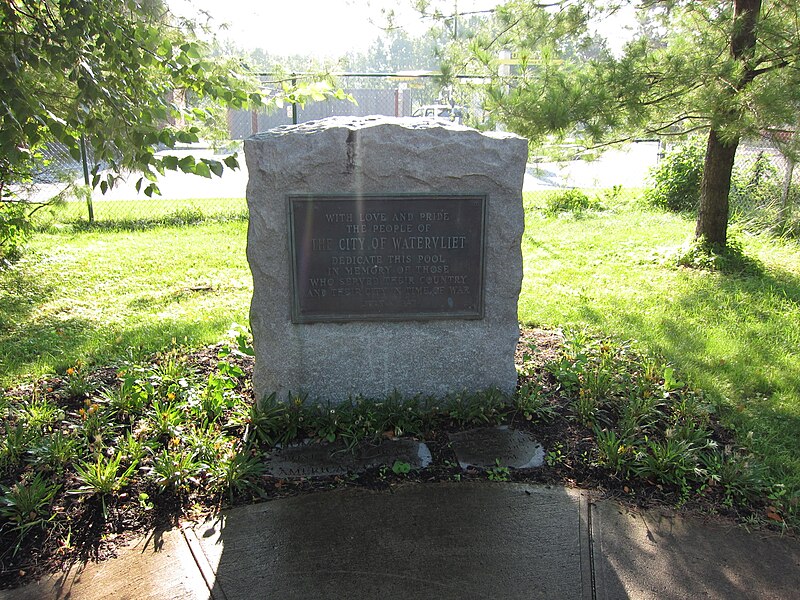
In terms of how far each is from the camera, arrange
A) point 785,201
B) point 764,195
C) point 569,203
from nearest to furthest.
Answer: point 785,201 < point 764,195 < point 569,203

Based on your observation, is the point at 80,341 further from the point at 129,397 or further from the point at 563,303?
the point at 563,303

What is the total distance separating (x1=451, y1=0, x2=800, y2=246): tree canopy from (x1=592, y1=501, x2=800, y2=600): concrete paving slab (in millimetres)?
2893

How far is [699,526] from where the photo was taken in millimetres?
2914

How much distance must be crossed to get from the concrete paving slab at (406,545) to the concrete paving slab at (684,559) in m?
0.11

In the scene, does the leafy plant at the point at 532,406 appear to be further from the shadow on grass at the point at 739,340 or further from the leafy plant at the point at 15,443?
the leafy plant at the point at 15,443

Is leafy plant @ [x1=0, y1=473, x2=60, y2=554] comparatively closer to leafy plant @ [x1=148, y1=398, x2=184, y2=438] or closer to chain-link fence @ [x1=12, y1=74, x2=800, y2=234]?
leafy plant @ [x1=148, y1=398, x2=184, y2=438]

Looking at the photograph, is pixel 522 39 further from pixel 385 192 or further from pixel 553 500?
pixel 553 500

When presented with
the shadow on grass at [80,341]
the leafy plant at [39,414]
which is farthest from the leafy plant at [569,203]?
the leafy plant at [39,414]

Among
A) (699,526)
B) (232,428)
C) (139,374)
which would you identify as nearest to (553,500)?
(699,526)

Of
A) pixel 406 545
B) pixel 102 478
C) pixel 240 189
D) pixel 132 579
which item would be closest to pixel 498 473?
pixel 406 545

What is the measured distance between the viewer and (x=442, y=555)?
8.79 ft

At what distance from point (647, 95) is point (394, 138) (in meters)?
2.78

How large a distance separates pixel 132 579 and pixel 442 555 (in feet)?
4.17

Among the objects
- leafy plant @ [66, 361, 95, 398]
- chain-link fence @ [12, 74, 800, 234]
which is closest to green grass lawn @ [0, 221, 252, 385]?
leafy plant @ [66, 361, 95, 398]
